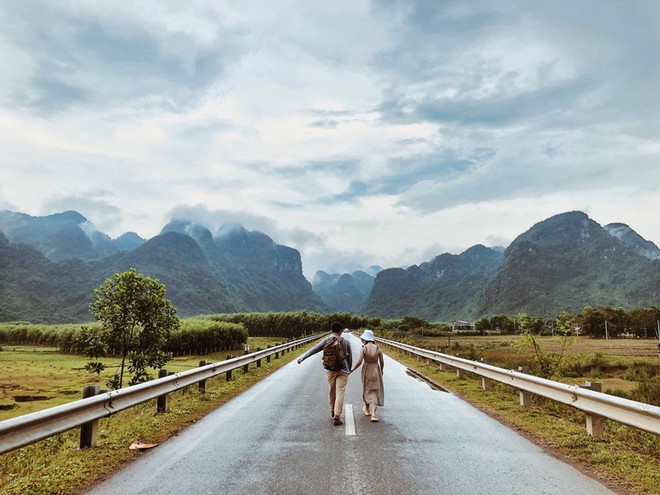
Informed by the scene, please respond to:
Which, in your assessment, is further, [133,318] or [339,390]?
[133,318]

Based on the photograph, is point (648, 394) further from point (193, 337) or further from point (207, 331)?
point (207, 331)

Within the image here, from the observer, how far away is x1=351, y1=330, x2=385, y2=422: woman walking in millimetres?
8703

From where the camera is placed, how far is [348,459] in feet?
19.0

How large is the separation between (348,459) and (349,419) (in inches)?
109

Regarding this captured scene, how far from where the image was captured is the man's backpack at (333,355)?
28.7ft

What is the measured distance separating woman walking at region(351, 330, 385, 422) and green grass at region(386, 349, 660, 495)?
223 centimetres

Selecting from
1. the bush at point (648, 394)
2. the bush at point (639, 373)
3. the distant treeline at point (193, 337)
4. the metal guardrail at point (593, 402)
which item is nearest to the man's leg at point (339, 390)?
the metal guardrail at point (593, 402)

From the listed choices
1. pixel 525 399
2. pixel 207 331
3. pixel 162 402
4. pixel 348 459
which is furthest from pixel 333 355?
pixel 207 331

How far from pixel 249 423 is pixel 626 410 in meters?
5.54

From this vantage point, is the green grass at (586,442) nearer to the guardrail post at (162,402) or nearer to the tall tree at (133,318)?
the guardrail post at (162,402)

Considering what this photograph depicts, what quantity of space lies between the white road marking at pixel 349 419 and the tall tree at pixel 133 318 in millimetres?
9234

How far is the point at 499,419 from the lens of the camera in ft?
29.0

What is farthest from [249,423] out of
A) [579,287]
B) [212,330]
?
[579,287]

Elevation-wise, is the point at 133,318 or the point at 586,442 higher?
the point at 133,318
